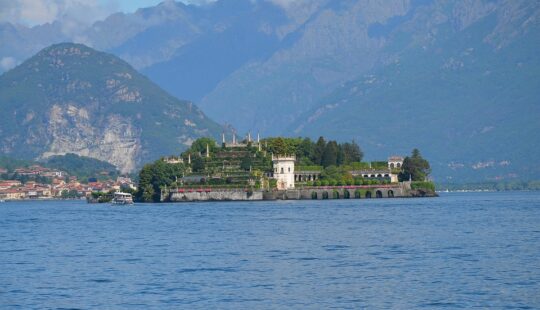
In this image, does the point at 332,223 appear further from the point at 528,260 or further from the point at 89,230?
the point at 528,260

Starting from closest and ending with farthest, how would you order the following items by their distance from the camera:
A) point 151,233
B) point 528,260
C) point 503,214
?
1. point 528,260
2. point 151,233
3. point 503,214

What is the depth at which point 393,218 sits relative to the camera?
140 metres

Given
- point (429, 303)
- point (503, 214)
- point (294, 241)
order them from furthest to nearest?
point (503, 214) < point (294, 241) < point (429, 303)

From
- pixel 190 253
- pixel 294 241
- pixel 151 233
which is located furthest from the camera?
pixel 151 233

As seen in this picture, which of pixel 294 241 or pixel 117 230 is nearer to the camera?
pixel 294 241

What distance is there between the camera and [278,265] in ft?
277

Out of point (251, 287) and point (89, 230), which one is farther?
point (89, 230)

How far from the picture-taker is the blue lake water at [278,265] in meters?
70.1

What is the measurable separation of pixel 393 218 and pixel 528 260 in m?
55.2

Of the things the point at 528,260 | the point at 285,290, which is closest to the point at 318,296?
the point at 285,290

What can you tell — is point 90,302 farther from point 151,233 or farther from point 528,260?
point 151,233

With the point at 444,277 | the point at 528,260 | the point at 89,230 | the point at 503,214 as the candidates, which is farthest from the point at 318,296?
the point at 503,214

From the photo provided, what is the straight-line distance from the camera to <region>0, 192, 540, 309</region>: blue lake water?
7012 cm

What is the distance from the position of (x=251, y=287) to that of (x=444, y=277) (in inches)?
444
